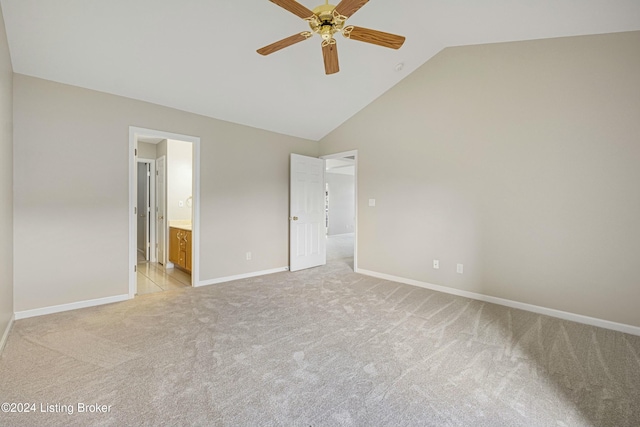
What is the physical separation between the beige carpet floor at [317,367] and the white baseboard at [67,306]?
130 millimetres

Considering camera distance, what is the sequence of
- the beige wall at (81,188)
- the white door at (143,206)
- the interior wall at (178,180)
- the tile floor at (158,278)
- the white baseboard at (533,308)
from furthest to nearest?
the white door at (143,206)
the interior wall at (178,180)
the tile floor at (158,278)
the beige wall at (81,188)
the white baseboard at (533,308)

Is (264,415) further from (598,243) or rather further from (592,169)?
(592,169)

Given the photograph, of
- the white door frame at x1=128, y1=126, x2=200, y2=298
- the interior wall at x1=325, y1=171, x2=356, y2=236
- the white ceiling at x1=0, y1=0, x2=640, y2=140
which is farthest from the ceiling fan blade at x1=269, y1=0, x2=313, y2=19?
the interior wall at x1=325, y1=171, x2=356, y2=236

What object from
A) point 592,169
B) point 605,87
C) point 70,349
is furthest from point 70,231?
point 605,87

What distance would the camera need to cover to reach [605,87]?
9.11 ft

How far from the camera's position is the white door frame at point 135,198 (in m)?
3.48

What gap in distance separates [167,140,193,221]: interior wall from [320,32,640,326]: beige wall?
12.2 ft

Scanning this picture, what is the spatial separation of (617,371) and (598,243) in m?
1.32

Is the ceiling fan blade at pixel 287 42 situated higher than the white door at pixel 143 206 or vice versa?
the ceiling fan blade at pixel 287 42

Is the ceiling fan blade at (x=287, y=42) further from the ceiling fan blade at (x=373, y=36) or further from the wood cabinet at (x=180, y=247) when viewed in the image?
the wood cabinet at (x=180, y=247)

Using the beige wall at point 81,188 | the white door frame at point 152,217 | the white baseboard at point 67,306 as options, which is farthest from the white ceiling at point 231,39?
the white door frame at point 152,217

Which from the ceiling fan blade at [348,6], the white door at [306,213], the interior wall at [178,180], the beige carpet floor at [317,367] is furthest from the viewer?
the interior wall at [178,180]

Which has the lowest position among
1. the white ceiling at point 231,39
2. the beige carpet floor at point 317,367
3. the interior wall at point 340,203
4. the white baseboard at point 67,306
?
the beige carpet floor at point 317,367

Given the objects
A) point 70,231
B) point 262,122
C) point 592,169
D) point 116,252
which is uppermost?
point 262,122
